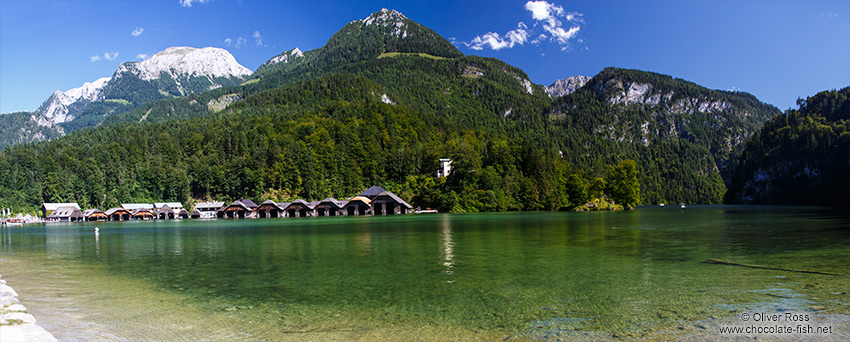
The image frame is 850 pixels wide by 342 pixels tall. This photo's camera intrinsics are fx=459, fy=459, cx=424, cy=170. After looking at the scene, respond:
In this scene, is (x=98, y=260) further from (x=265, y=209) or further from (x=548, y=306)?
(x=265, y=209)

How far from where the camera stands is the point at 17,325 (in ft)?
36.2

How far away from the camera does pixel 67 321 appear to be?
495 inches

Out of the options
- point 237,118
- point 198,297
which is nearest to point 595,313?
point 198,297

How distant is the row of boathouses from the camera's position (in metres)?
121

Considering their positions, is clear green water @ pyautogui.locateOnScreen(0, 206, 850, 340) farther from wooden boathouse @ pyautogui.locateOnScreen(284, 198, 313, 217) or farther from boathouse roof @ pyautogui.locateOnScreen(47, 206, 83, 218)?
boathouse roof @ pyautogui.locateOnScreen(47, 206, 83, 218)

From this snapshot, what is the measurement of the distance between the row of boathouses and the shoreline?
344ft

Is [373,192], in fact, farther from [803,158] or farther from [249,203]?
[803,158]

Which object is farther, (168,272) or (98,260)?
(98,260)

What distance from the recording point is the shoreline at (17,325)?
32.8 feet

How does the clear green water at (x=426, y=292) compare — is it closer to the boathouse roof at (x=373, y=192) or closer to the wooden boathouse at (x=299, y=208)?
the boathouse roof at (x=373, y=192)

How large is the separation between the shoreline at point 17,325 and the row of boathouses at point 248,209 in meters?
105

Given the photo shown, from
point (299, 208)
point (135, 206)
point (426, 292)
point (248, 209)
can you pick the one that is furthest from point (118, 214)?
point (426, 292)

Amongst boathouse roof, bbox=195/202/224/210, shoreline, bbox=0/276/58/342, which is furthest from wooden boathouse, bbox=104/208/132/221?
shoreline, bbox=0/276/58/342

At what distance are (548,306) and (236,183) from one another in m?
134
